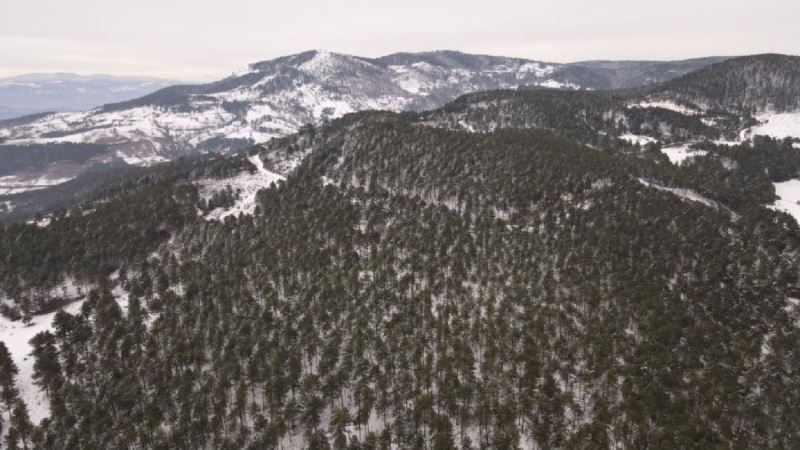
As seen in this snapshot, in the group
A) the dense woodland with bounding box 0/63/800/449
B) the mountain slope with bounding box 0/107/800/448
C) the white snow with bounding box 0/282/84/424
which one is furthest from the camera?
the white snow with bounding box 0/282/84/424

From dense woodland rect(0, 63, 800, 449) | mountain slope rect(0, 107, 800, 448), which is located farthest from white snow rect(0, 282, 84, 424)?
dense woodland rect(0, 63, 800, 449)

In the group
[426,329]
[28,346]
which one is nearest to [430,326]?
[426,329]

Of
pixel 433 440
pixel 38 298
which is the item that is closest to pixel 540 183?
pixel 433 440

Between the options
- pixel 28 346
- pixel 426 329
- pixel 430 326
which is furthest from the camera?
pixel 28 346

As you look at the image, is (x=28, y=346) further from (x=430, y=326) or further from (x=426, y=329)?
(x=430, y=326)

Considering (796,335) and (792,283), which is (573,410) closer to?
(796,335)

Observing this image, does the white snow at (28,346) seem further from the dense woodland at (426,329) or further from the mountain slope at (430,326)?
the dense woodland at (426,329)

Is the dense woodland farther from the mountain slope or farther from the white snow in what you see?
the white snow

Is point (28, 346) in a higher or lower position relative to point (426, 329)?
lower

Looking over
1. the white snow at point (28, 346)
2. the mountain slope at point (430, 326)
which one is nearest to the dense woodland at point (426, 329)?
the mountain slope at point (430, 326)
